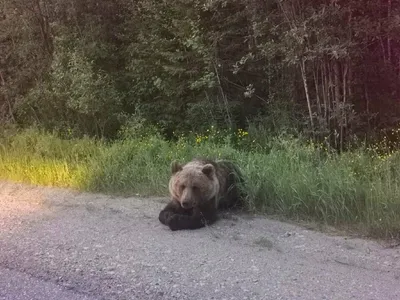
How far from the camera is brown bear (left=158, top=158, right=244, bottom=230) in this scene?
22.4 feet

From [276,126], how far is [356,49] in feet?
8.21

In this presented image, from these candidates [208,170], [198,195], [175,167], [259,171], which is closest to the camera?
[198,195]

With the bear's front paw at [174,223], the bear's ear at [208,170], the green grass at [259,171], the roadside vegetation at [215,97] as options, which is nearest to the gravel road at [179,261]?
the bear's front paw at [174,223]

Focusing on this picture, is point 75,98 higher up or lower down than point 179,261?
higher up

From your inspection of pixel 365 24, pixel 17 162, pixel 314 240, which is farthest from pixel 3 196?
pixel 365 24

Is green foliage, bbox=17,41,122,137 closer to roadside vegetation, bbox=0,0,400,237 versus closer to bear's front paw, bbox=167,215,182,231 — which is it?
roadside vegetation, bbox=0,0,400,237

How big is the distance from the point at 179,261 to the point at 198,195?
1622 millimetres

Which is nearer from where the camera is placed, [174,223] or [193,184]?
[174,223]

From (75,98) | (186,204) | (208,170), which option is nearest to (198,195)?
(186,204)

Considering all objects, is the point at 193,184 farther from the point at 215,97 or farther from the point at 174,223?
the point at 215,97

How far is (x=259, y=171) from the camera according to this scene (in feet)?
26.8

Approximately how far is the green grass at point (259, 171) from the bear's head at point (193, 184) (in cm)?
74

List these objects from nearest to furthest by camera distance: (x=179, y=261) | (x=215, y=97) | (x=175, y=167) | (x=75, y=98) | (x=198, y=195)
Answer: (x=179, y=261)
(x=198, y=195)
(x=175, y=167)
(x=215, y=97)
(x=75, y=98)

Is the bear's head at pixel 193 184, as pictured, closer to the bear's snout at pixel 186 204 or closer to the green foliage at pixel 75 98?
the bear's snout at pixel 186 204
